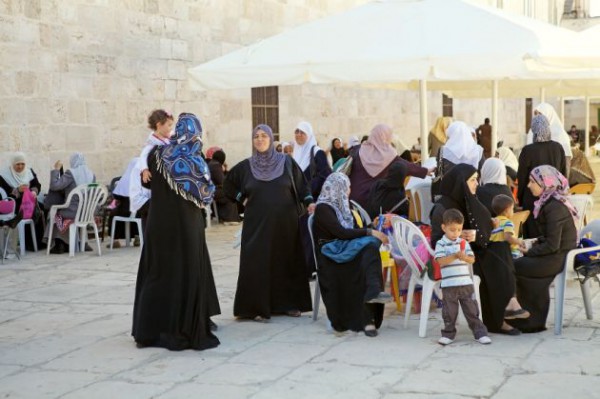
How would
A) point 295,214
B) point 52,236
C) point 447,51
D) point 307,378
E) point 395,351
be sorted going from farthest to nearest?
point 52,236 → point 447,51 → point 295,214 → point 395,351 → point 307,378

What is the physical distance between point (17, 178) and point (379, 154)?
4972mm

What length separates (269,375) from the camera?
543cm

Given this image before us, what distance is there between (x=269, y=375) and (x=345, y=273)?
1292 mm

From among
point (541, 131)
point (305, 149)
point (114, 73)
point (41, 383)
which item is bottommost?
point (41, 383)

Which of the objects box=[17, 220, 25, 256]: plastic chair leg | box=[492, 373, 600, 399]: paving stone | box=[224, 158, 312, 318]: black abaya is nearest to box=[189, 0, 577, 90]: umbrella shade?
box=[224, 158, 312, 318]: black abaya

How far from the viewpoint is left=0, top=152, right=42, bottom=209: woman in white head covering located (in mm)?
10959

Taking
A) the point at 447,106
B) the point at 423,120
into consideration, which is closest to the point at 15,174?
the point at 423,120

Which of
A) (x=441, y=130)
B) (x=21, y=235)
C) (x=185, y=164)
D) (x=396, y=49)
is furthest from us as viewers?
(x=441, y=130)

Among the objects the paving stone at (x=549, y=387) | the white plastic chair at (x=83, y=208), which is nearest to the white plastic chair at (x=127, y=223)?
the white plastic chair at (x=83, y=208)

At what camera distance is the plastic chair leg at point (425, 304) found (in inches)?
248

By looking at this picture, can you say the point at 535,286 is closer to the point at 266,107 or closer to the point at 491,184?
the point at 491,184

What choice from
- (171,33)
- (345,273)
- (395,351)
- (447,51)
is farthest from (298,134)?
(171,33)

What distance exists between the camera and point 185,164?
621 centimetres

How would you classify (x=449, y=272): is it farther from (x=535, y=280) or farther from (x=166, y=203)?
(x=166, y=203)
